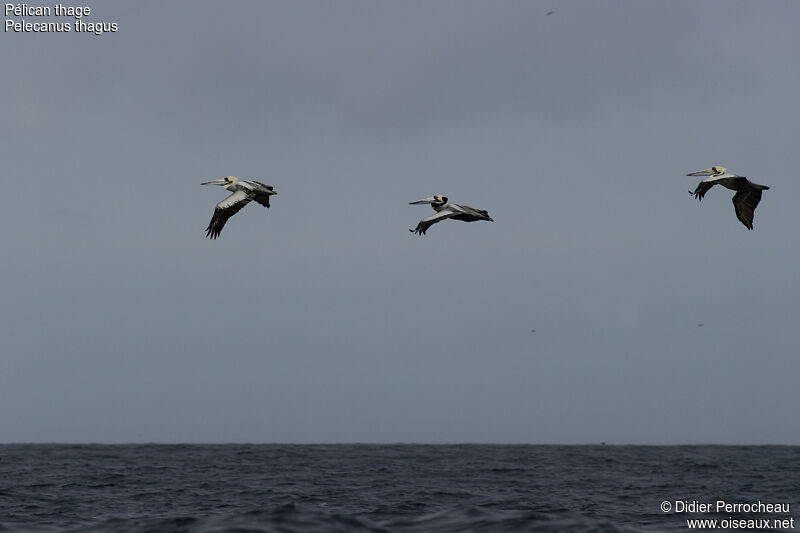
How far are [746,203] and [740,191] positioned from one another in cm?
39

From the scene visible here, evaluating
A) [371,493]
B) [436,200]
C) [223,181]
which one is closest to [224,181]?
[223,181]

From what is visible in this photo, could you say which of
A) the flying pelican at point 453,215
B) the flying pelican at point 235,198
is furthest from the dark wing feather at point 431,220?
the flying pelican at point 235,198

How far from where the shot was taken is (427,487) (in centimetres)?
3994

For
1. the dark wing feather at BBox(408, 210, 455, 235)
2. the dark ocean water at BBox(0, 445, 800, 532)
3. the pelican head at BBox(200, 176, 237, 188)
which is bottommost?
the dark ocean water at BBox(0, 445, 800, 532)

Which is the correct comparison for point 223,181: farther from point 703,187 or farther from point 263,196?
point 703,187

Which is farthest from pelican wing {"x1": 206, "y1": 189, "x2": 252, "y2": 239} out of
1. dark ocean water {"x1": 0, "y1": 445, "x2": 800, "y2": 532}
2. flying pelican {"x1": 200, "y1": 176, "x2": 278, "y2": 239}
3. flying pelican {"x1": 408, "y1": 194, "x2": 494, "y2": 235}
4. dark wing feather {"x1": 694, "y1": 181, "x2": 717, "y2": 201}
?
dark wing feather {"x1": 694, "y1": 181, "x2": 717, "y2": 201}

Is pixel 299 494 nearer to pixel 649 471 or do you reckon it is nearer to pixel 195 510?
pixel 195 510

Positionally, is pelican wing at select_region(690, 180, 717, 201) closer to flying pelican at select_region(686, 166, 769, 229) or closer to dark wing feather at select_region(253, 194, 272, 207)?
flying pelican at select_region(686, 166, 769, 229)

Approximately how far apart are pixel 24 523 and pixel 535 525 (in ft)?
42.4

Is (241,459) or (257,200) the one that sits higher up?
(257,200)

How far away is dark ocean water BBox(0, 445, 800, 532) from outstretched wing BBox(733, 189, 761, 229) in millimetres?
7329

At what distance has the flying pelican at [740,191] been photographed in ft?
84.5

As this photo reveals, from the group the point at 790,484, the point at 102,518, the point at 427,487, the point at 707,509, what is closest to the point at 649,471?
the point at 790,484

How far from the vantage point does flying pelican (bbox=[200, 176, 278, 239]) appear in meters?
28.7
